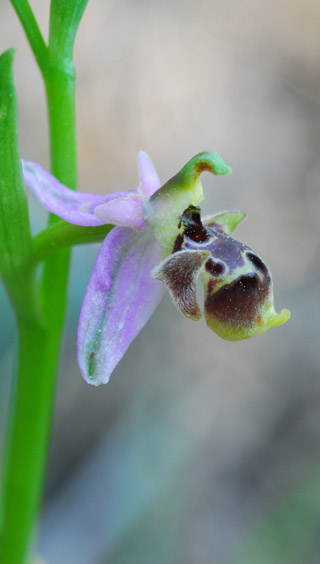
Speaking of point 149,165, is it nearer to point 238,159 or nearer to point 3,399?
point 3,399

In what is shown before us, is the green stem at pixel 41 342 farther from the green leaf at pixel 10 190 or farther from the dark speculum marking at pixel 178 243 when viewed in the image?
the dark speculum marking at pixel 178 243

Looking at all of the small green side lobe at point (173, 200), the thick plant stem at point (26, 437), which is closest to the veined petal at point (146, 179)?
the small green side lobe at point (173, 200)

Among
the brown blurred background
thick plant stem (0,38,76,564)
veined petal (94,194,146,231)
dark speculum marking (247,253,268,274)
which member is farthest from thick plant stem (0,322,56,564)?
the brown blurred background

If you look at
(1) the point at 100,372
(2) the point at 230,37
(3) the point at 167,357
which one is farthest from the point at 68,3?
(2) the point at 230,37

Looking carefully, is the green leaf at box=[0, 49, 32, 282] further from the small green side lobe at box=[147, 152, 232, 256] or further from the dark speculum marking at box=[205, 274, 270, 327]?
the dark speculum marking at box=[205, 274, 270, 327]

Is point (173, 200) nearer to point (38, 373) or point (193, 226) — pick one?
point (193, 226)
